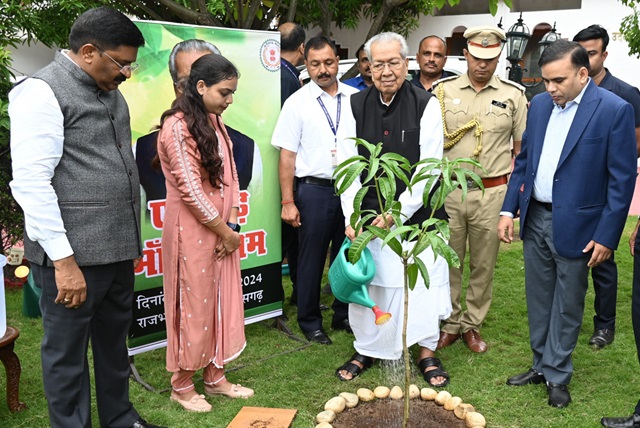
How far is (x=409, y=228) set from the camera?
2588 millimetres

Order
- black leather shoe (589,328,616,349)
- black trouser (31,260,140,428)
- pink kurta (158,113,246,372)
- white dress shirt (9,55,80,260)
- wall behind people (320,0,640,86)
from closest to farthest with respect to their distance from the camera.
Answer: white dress shirt (9,55,80,260)
black trouser (31,260,140,428)
pink kurta (158,113,246,372)
black leather shoe (589,328,616,349)
wall behind people (320,0,640,86)

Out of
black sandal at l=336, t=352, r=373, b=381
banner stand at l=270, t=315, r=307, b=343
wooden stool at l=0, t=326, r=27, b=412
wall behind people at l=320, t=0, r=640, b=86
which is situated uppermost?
wall behind people at l=320, t=0, r=640, b=86

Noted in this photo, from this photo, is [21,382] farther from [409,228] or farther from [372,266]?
[409,228]

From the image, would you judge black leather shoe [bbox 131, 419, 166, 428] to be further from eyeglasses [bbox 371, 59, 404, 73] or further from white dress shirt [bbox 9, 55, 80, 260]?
eyeglasses [bbox 371, 59, 404, 73]

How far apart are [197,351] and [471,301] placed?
6.23 feet

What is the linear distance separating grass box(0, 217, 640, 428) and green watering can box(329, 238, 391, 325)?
597 millimetres

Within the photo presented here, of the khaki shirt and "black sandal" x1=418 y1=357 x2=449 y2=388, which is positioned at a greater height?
the khaki shirt

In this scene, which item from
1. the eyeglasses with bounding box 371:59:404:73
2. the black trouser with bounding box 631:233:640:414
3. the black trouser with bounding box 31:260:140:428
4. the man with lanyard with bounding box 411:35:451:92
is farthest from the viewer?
the man with lanyard with bounding box 411:35:451:92

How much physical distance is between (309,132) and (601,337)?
241 centimetres

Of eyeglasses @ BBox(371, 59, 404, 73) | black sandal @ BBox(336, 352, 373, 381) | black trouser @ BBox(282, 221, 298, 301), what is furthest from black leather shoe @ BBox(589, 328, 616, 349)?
eyeglasses @ BBox(371, 59, 404, 73)

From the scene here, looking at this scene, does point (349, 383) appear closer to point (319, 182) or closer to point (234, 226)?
point (234, 226)

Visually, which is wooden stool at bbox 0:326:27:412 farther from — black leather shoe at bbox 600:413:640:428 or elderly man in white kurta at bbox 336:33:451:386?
black leather shoe at bbox 600:413:640:428

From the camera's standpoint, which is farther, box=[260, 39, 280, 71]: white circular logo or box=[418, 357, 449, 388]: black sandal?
box=[260, 39, 280, 71]: white circular logo

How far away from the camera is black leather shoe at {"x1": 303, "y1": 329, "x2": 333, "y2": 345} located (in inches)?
176
